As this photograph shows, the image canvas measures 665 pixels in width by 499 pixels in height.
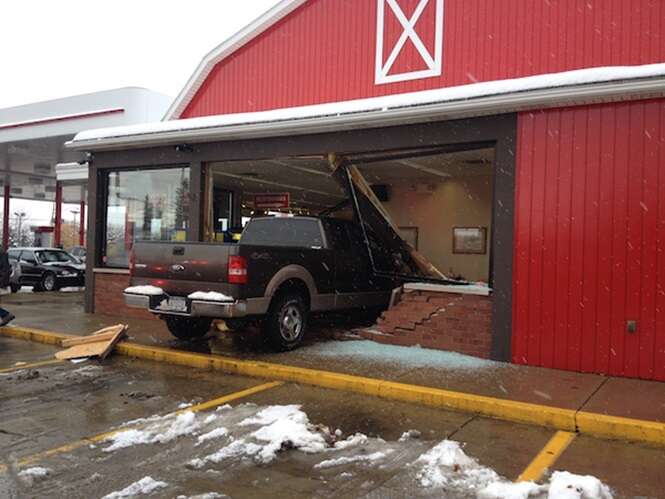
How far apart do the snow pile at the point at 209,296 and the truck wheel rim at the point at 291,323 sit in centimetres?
108

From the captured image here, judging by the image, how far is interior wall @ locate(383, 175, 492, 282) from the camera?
15.2 metres

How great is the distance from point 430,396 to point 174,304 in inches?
146

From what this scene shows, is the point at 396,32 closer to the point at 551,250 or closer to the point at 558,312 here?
the point at 551,250

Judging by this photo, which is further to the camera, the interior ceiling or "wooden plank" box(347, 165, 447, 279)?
the interior ceiling

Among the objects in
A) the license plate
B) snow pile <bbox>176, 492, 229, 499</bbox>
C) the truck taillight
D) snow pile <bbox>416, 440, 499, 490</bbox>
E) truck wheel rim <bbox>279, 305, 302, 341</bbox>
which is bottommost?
snow pile <bbox>176, 492, 229, 499</bbox>

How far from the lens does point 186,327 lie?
963 centimetres

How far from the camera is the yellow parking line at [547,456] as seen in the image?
4.48 meters

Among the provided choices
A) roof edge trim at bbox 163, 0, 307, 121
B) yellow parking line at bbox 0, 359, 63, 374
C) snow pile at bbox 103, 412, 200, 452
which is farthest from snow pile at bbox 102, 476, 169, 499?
roof edge trim at bbox 163, 0, 307, 121

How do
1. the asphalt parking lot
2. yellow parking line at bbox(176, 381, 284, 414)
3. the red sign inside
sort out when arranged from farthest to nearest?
the red sign inside → yellow parking line at bbox(176, 381, 284, 414) → the asphalt parking lot

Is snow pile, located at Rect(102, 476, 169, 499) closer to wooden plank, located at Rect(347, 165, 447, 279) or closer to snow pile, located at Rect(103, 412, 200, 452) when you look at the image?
snow pile, located at Rect(103, 412, 200, 452)

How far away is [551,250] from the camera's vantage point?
25.6ft

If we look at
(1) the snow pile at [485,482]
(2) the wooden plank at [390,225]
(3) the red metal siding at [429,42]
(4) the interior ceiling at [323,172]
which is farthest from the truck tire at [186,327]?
(1) the snow pile at [485,482]

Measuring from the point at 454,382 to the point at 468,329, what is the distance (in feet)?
5.79

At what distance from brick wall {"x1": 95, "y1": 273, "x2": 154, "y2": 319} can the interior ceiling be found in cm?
303
